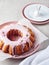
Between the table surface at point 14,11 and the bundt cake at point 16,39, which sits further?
the table surface at point 14,11

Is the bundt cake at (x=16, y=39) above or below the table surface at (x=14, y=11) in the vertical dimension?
below

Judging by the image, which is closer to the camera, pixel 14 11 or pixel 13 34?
pixel 13 34

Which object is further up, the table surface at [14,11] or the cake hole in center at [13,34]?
the table surface at [14,11]

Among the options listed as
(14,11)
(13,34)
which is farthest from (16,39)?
(14,11)

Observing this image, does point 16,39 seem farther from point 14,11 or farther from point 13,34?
point 14,11

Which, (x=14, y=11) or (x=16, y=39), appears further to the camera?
(x=14, y=11)

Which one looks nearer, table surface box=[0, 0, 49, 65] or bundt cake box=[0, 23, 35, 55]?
bundt cake box=[0, 23, 35, 55]

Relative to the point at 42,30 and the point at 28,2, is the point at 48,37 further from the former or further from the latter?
the point at 28,2
